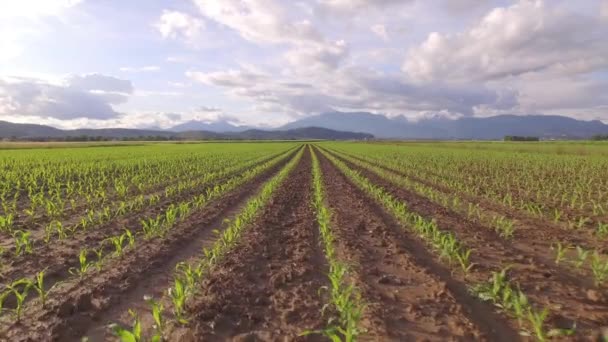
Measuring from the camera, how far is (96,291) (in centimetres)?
457

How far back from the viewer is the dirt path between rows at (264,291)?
3738mm

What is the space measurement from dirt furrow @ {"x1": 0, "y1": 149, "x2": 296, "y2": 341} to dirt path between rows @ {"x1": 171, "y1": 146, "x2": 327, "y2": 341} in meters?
1.04

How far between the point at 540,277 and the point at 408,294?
6.83ft

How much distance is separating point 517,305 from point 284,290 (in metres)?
2.76

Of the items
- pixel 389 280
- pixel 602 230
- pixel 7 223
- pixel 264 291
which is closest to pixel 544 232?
pixel 602 230

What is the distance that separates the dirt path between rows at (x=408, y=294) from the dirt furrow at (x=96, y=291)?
3.11 meters

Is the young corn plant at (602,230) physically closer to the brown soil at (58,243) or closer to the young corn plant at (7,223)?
the brown soil at (58,243)

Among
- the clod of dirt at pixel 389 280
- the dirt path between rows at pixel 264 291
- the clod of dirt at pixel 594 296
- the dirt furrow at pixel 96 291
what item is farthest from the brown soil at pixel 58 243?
the clod of dirt at pixel 594 296

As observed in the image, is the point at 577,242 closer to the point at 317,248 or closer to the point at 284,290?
the point at 317,248

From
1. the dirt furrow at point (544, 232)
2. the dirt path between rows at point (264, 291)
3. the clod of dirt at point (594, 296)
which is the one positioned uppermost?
the clod of dirt at point (594, 296)

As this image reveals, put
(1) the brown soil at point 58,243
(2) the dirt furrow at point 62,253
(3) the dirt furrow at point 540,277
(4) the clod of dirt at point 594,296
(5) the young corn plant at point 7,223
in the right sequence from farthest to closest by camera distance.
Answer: (5) the young corn plant at point 7,223, (1) the brown soil at point 58,243, (2) the dirt furrow at point 62,253, (4) the clod of dirt at point 594,296, (3) the dirt furrow at point 540,277


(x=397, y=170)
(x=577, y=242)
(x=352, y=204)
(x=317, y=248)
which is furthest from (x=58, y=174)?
(x=577, y=242)

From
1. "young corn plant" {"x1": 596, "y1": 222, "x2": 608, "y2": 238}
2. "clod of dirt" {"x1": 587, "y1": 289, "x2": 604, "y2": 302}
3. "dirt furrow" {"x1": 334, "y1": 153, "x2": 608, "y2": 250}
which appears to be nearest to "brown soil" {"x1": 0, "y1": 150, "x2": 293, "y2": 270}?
"clod of dirt" {"x1": 587, "y1": 289, "x2": 604, "y2": 302}

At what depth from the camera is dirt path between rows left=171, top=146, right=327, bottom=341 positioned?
12.3ft
